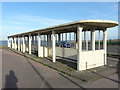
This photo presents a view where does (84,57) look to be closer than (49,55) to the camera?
Yes

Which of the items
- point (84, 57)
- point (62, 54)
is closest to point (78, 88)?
point (84, 57)

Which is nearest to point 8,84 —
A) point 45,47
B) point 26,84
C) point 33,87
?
point 26,84

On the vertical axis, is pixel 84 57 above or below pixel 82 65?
above

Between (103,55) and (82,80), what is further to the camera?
(103,55)

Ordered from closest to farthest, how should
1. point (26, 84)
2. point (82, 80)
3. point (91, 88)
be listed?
point (91, 88), point (26, 84), point (82, 80)

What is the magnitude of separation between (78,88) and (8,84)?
357 cm

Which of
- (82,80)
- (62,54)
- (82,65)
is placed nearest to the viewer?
(82,80)

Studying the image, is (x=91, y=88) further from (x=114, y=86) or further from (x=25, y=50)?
(x=25, y=50)

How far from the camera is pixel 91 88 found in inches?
179

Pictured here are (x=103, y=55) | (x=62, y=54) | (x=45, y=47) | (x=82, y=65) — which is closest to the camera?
(x=82, y=65)

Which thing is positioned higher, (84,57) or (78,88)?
(84,57)

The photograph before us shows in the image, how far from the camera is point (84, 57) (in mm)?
7453

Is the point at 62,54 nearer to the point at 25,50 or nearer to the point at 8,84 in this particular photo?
the point at 8,84

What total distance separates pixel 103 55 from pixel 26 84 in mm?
6931
